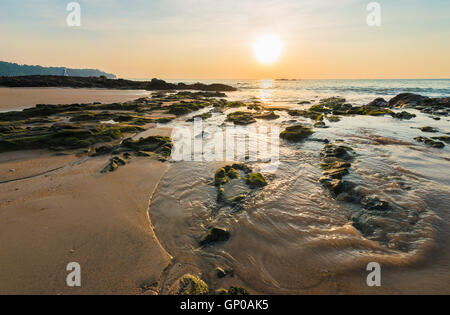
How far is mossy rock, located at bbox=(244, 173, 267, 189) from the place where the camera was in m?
5.62

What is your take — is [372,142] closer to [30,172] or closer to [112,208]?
[112,208]

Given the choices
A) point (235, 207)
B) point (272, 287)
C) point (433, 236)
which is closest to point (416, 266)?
point (433, 236)

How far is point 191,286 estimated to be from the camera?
8.95ft

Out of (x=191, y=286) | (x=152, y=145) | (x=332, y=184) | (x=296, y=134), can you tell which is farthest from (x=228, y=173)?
(x=296, y=134)

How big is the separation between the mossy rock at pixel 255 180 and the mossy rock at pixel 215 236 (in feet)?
6.72

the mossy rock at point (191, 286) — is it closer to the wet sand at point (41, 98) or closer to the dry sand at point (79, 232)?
the dry sand at point (79, 232)

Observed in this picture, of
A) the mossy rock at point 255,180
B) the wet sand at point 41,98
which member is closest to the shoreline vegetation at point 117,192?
the mossy rock at point 255,180

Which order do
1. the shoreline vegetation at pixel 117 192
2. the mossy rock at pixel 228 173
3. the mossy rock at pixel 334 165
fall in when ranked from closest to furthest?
1. the shoreline vegetation at pixel 117 192
2. the mossy rock at pixel 228 173
3. the mossy rock at pixel 334 165

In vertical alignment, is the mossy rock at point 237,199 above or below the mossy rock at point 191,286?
above

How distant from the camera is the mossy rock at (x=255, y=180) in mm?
5616

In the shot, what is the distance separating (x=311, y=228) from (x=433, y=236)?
6.97 feet

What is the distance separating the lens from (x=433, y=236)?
12.5ft

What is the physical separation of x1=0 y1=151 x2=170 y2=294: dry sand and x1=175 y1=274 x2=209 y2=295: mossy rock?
331 mm

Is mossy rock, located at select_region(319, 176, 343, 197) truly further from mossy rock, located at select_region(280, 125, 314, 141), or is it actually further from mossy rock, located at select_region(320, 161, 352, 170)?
mossy rock, located at select_region(280, 125, 314, 141)
